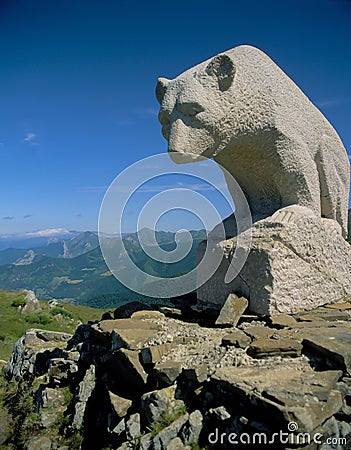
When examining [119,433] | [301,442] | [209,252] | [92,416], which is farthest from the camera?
[209,252]

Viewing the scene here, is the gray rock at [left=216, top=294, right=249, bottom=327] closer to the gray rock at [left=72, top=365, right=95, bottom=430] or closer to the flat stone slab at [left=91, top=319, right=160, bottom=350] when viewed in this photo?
the flat stone slab at [left=91, top=319, right=160, bottom=350]

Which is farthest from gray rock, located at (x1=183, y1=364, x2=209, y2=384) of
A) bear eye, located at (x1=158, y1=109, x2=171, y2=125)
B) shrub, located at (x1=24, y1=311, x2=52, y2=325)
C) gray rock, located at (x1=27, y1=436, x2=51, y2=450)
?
shrub, located at (x1=24, y1=311, x2=52, y2=325)

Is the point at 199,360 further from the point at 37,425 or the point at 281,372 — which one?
the point at 37,425

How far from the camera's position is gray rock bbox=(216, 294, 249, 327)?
5.50 metres

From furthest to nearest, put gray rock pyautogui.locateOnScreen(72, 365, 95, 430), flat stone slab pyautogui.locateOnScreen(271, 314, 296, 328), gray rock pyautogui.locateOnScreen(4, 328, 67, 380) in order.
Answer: gray rock pyautogui.locateOnScreen(4, 328, 67, 380), gray rock pyautogui.locateOnScreen(72, 365, 95, 430), flat stone slab pyautogui.locateOnScreen(271, 314, 296, 328)

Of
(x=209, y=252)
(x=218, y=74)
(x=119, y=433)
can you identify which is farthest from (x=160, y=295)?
(x=218, y=74)

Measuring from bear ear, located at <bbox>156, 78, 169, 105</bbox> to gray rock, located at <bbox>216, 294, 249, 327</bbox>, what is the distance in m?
3.69

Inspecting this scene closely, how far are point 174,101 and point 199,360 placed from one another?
402 cm

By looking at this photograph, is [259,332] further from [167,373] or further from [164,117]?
[164,117]

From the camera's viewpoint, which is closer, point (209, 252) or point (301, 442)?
point (301, 442)

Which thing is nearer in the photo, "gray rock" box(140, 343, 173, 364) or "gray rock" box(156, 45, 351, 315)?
"gray rock" box(140, 343, 173, 364)

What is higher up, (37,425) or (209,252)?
(209,252)

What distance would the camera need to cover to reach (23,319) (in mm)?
17938

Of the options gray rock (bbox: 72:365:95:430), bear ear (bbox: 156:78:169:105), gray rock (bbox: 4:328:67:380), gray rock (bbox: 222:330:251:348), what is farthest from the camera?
gray rock (bbox: 4:328:67:380)
